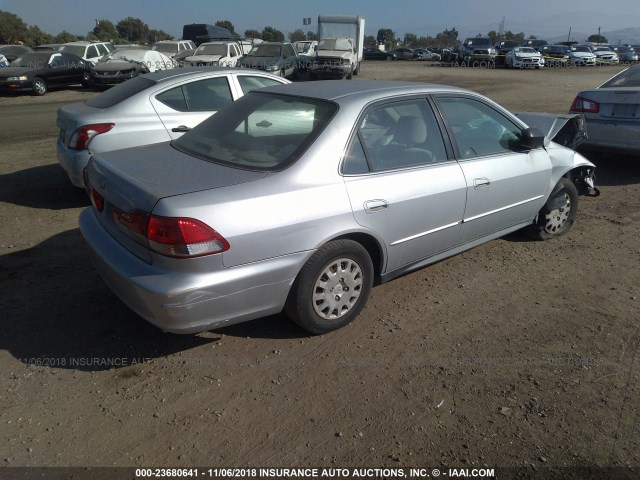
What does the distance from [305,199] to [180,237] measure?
794mm

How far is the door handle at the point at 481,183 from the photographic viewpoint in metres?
4.18

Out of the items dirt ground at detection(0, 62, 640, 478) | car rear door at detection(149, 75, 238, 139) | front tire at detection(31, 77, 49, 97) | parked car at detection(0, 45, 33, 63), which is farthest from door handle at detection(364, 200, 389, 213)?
parked car at detection(0, 45, 33, 63)

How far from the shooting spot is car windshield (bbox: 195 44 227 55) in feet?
70.6

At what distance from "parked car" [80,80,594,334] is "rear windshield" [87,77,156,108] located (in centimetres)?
261

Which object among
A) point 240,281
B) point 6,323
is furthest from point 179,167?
point 6,323

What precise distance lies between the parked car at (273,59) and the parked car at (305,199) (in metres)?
17.2

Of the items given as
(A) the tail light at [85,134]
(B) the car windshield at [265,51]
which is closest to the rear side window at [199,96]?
(A) the tail light at [85,134]

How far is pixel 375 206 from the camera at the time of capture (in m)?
3.56

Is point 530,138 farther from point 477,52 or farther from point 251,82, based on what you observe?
point 477,52

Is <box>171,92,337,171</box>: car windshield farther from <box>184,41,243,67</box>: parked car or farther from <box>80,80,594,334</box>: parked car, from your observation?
<box>184,41,243,67</box>: parked car

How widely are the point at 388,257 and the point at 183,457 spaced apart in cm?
192

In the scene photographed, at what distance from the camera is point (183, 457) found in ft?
8.58

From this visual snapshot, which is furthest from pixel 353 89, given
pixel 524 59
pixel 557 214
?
pixel 524 59

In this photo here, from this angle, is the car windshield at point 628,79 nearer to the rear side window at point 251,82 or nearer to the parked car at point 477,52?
the rear side window at point 251,82
